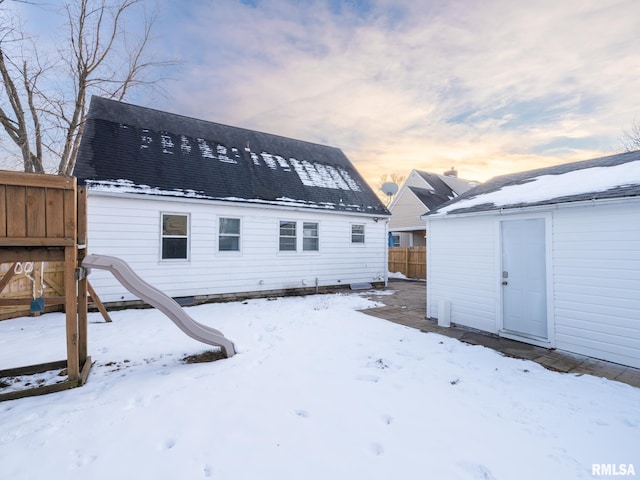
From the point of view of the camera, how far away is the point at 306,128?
587 inches

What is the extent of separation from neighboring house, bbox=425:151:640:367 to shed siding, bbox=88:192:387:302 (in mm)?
4604

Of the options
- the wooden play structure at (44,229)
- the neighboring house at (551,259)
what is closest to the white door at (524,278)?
the neighboring house at (551,259)

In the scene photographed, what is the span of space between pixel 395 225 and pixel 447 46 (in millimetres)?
14246

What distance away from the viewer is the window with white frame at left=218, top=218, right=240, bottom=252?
941cm

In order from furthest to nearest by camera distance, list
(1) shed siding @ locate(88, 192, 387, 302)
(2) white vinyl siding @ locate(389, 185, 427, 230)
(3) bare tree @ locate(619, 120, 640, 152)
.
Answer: (2) white vinyl siding @ locate(389, 185, 427, 230), (3) bare tree @ locate(619, 120, 640, 152), (1) shed siding @ locate(88, 192, 387, 302)

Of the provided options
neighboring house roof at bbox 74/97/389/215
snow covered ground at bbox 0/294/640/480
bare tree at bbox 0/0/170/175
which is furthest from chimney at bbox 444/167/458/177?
snow covered ground at bbox 0/294/640/480

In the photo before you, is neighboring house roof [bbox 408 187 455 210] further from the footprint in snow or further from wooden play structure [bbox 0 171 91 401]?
wooden play structure [bbox 0 171 91 401]

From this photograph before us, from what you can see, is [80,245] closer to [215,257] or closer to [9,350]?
[9,350]

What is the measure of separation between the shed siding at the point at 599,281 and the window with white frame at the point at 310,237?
24.2 ft

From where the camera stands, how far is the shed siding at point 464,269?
6316 mm

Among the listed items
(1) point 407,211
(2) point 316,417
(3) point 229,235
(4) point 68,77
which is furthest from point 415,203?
(4) point 68,77

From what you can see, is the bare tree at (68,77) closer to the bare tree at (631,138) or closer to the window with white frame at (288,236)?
the window with white frame at (288,236)

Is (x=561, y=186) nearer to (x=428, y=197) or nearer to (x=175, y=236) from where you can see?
(x=175, y=236)

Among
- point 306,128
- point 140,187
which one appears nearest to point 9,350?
point 140,187
